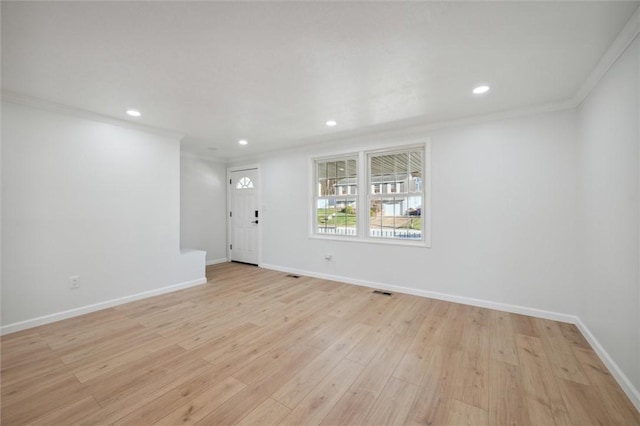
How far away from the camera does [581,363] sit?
7.07 feet

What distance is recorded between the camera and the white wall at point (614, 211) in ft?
5.82

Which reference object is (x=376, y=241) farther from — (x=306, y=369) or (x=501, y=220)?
(x=306, y=369)

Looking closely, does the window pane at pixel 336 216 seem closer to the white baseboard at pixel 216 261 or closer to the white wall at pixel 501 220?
the white wall at pixel 501 220

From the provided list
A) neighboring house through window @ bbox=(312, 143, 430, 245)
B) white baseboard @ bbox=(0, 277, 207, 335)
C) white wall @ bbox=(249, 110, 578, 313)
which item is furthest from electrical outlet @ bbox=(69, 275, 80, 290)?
white wall @ bbox=(249, 110, 578, 313)

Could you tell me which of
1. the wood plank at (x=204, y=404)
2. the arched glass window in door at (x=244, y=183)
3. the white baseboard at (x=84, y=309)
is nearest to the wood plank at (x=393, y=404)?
the wood plank at (x=204, y=404)

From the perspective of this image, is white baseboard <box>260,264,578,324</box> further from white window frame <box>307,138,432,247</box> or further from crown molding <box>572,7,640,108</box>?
crown molding <box>572,7,640,108</box>

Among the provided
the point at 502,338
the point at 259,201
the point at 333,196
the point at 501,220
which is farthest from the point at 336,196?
the point at 502,338

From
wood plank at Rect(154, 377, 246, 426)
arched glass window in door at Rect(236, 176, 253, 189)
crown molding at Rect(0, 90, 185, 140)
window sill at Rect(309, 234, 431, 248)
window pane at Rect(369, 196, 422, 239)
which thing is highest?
crown molding at Rect(0, 90, 185, 140)

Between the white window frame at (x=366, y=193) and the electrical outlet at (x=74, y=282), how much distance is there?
330 cm

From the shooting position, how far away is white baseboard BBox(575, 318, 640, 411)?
1.70 metres

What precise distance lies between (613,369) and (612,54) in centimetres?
240

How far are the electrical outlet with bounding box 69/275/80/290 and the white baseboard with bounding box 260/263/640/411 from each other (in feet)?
9.90

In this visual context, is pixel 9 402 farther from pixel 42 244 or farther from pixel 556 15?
pixel 556 15

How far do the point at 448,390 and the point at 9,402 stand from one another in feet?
9.80
